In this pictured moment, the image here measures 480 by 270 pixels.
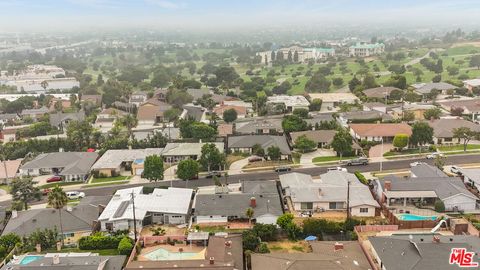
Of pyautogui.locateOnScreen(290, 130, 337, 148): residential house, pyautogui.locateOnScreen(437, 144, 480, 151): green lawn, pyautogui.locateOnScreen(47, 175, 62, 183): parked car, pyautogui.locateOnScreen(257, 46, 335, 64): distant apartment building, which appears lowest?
pyautogui.locateOnScreen(47, 175, 62, 183): parked car

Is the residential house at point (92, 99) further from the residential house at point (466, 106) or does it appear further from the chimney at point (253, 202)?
the residential house at point (466, 106)

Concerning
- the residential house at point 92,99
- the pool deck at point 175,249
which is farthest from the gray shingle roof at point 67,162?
the residential house at point 92,99

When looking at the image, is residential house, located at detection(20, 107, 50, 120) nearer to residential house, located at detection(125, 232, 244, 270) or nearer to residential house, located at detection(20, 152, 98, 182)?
residential house, located at detection(20, 152, 98, 182)

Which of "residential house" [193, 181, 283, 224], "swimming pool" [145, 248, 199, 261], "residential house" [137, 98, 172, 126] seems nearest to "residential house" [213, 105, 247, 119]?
"residential house" [137, 98, 172, 126]

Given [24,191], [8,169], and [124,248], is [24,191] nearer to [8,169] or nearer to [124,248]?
[8,169]

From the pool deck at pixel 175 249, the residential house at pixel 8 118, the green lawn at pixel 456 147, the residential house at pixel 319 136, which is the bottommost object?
the pool deck at pixel 175 249

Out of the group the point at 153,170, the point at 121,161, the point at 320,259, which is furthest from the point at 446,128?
the point at 121,161

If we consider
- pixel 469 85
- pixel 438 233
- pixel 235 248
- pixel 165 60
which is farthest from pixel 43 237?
pixel 165 60
